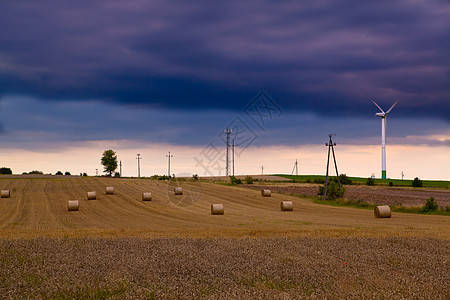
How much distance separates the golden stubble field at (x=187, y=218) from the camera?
24.4 m

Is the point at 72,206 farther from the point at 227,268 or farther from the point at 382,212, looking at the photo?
the point at 227,268

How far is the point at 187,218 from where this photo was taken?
3591cm

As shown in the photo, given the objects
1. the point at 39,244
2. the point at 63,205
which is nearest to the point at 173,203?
the point at 63,205

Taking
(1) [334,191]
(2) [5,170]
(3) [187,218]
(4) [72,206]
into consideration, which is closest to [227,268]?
(3) [187,218]

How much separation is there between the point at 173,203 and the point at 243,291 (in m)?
40.5

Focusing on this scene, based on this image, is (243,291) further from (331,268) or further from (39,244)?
(39,244)

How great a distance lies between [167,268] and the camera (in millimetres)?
13344

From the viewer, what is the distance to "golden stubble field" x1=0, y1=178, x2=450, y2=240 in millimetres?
24406

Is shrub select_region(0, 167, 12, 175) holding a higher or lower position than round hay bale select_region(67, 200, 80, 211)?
higher

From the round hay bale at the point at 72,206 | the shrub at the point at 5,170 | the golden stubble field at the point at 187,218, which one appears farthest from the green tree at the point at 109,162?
the round hay bale at the point at 72,206

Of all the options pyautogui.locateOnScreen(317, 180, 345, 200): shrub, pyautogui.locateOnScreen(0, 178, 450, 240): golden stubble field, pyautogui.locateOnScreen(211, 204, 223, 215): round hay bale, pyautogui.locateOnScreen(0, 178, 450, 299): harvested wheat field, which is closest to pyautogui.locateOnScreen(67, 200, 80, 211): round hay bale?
pyautogui.locateOnScreen(0, 178, 450, 240): golden stubble field

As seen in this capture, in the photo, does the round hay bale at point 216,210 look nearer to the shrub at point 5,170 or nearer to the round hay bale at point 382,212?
the round hay bale at point 382,212

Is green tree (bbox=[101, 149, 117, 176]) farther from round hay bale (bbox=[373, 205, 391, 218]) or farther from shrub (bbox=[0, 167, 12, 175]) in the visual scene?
round hay bale (bbox=[373, 205, 391, 218])

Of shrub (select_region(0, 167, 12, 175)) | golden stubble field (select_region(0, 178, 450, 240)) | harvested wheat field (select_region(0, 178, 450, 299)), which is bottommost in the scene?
golden stubble field (select_region(0, 178, 450, 240))
